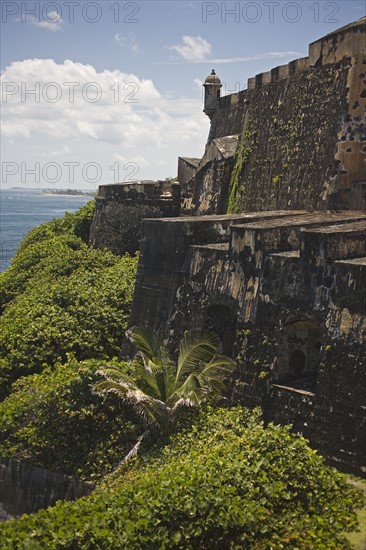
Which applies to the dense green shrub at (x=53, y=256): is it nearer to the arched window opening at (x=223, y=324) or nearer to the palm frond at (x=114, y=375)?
the arched window opening at (x=223, y=324)

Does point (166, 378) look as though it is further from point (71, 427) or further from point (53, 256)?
point (53, 256)

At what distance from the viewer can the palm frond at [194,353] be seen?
15.5 m

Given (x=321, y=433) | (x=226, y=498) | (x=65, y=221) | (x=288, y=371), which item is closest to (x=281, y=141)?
(x=288, y=371)

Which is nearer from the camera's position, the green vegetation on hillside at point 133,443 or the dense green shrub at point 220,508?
the dense green shrub at point 220,508

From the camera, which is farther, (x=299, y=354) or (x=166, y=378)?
(x=299, y=354)

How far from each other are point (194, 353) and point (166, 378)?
923 millimetres

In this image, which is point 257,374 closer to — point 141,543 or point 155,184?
point 141,543

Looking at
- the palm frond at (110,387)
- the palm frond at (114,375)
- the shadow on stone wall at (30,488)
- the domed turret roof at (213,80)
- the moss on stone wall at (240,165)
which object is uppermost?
the domed turret roof at (213,80)

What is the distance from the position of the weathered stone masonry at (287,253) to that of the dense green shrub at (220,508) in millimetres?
1359

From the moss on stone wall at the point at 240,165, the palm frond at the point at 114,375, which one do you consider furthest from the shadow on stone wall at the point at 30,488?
the moss on stone wall at the point at 240,165

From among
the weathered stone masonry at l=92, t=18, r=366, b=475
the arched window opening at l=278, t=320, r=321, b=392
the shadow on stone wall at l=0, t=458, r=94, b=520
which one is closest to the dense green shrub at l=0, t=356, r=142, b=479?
the shadow on stone wall at l=0, t=458, r=94, b=520

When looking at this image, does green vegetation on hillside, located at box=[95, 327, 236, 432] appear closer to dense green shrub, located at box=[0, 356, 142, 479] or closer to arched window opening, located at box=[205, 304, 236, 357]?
arched window opening, located at box=[205, 304, 236, 357]

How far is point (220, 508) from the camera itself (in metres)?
11.4

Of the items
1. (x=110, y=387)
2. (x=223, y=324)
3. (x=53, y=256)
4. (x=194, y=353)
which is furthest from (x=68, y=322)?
(x=53, y=256)
